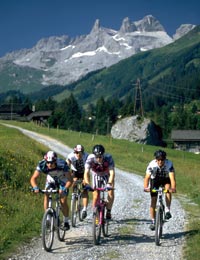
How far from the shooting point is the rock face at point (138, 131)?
82.0 m

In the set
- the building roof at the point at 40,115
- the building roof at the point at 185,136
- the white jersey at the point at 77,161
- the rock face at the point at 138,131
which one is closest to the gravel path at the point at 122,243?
the white jersey at the point at 77,161

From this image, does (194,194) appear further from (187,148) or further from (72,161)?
(187,148)

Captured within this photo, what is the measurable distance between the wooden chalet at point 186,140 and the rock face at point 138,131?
41.0 m

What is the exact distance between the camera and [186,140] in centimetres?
12594

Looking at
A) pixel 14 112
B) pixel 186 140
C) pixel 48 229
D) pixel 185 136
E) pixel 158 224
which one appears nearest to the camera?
pixel 48 229

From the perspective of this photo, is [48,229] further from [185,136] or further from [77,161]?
[185,136]

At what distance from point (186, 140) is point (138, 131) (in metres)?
46.9

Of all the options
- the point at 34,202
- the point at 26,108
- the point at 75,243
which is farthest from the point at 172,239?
the point at 26,108

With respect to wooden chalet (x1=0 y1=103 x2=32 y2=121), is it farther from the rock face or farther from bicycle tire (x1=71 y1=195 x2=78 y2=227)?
bicycle tire (x1=71 y1=195 x2=78 y2=227)

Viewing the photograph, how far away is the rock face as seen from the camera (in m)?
82.0

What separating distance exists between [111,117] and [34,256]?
151m

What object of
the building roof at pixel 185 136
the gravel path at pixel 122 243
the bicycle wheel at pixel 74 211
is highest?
the building roof at pixel 185 136

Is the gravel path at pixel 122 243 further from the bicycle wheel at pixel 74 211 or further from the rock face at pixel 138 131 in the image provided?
the rock face at pixel 138 131

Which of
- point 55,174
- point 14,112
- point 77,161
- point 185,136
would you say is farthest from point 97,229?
point 14,112
